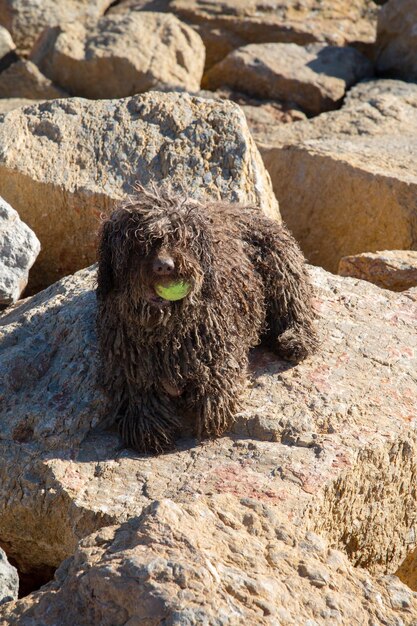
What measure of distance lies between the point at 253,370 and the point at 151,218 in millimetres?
1484

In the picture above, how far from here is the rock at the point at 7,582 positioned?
4.84 m

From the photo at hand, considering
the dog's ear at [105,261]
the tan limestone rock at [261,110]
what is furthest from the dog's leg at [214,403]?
the tan limestone rock at [261,110]

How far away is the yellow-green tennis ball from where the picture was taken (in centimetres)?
550

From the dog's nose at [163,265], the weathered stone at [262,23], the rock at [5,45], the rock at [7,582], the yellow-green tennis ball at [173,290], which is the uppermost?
the weathered stone at [262,23]

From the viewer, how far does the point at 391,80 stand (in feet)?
42.7

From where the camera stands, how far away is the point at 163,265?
5.40m

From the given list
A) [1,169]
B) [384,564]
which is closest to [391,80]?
[1,169]

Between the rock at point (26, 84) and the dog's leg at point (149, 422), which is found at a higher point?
the rock at point (26, 84)

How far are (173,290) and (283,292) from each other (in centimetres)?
134

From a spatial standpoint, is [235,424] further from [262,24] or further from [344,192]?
[262,24]

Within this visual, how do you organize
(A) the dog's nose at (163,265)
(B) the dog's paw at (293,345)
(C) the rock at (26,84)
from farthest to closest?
1. (C) the rock at (26,84)
2. (B) the dog's paw at (293,345)
3. (A) the dog's nose at (163,265)

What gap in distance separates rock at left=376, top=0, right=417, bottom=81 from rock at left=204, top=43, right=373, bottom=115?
301 millimetres

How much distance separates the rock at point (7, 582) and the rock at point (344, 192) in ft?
17.8

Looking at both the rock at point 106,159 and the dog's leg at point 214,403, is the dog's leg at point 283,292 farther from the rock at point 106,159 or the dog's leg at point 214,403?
the rock at point 106,159
